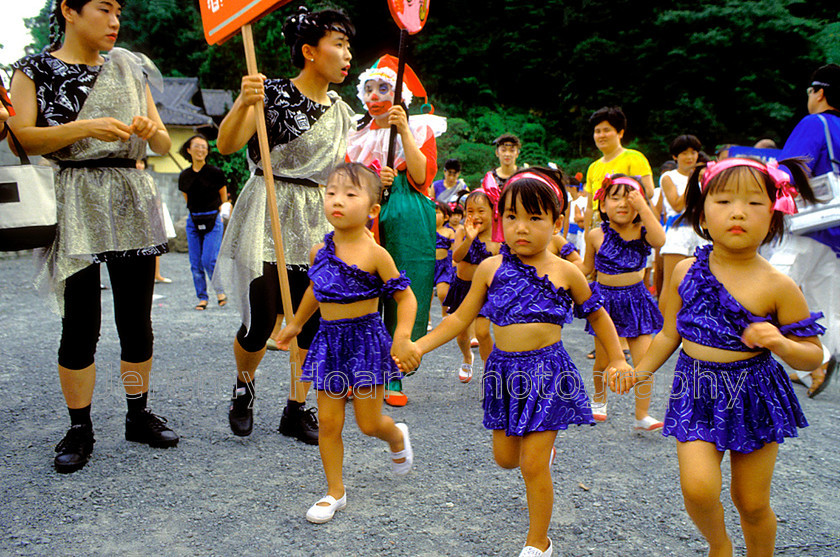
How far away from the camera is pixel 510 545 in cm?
231

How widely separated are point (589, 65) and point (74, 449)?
1700 cm

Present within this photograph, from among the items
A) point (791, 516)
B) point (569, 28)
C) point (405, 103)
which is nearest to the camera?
point (791, 516)

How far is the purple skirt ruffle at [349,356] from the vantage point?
101 inches

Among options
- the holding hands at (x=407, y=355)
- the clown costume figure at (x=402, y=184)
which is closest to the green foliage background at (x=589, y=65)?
the clown costume figure at (x=402, y=184)

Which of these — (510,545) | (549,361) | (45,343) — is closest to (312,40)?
(549,361)

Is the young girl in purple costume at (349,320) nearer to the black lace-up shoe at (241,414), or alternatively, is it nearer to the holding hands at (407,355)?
the holding hands at (407,355)

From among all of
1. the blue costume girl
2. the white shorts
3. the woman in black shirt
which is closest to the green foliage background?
the white shorts

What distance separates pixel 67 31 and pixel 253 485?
2.32 metres

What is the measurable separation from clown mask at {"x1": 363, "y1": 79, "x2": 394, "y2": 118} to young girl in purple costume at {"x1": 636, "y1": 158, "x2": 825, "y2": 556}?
2.12 m

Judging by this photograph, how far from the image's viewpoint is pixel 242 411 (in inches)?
132

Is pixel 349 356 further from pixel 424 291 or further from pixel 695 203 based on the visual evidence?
pixel 695 203

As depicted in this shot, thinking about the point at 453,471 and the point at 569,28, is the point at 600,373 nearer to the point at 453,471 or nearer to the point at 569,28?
the point at 453,471

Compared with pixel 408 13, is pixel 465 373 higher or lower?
lower

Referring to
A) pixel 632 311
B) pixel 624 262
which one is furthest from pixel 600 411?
pixel 624 262
